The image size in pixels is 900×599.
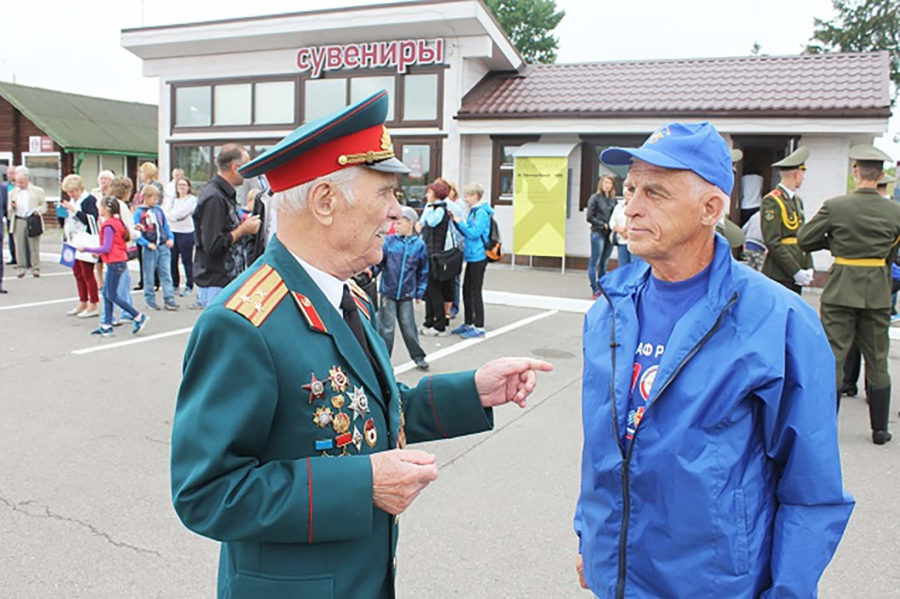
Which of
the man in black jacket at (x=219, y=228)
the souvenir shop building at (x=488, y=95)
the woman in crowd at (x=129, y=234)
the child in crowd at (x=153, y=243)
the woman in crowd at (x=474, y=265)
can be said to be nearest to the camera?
the man in black jacket at (x=219, y=228)

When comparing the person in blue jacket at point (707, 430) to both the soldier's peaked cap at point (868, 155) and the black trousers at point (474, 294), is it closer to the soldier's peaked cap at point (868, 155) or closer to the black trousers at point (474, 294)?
the soldier's peaked cap at point (868, 155)

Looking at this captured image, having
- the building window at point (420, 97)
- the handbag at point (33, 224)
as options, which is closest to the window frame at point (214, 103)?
the building window at point (420, 97)

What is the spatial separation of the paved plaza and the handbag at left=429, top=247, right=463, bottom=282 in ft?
4.64

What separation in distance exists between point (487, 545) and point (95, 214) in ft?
26.3

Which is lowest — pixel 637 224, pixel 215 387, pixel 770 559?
pixel 770 559

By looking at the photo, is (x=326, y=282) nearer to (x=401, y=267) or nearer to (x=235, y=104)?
(x=401, y=267)

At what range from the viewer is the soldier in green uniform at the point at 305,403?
148 cm

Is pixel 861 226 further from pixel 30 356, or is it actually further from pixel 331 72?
pixel 331 72

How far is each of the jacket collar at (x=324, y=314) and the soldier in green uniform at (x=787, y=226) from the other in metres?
5.16

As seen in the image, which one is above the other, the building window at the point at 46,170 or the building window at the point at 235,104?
the building window at the point at 235,104

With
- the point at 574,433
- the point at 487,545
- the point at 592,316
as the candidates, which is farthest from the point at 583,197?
the point at 592,316

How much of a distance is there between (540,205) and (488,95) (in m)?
3.24

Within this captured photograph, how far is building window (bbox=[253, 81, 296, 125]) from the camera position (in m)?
18.0

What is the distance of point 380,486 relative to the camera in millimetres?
1547
